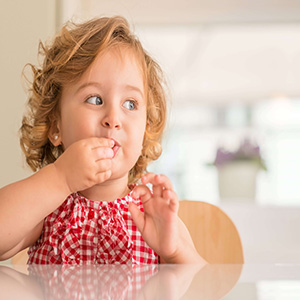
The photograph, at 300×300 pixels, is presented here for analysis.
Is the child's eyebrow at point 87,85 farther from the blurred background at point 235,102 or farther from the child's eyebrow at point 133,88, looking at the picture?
the blurred background at point 235,102

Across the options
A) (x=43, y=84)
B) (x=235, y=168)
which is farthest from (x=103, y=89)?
(x=235, y=168)

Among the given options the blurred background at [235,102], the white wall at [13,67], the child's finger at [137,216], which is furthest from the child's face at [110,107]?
the blurred background at [235,102]

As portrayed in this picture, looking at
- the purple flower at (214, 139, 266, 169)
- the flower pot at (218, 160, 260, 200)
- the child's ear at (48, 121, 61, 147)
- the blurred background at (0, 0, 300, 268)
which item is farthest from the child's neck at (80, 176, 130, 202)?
the purple flower at (214, 139, 266, 169)

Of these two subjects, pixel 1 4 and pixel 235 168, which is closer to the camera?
pixel 1 4

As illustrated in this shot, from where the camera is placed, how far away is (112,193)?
98cm

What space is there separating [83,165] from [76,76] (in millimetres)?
218

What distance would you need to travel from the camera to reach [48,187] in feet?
2.61

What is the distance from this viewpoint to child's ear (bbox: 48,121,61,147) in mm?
1021

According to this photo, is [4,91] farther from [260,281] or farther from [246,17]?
[246,17]

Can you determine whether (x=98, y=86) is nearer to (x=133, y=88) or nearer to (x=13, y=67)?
(x=133, y=88)

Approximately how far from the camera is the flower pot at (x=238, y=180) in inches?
120

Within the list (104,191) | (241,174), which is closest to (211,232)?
(104,191)

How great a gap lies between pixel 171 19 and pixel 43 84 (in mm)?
2825

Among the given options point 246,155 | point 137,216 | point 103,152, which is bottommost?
point 246,155
